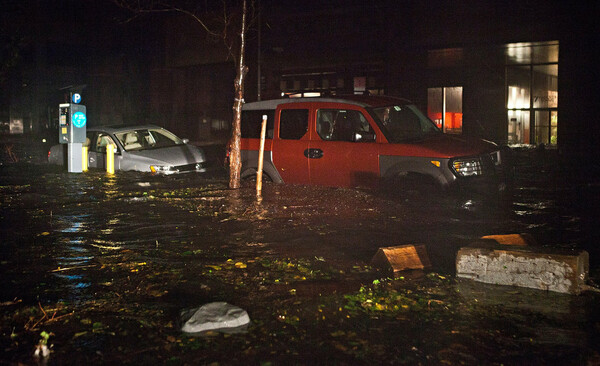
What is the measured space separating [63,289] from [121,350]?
6.01 feet

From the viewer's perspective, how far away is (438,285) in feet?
20.3

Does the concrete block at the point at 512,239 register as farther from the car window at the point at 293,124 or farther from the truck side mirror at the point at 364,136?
the car window at the point at 293,124

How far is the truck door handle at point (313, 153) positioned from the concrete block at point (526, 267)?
543 cm

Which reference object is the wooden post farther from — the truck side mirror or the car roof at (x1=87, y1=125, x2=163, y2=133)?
the car roof at (x1=87, y1=125, x2=163, y2=133)

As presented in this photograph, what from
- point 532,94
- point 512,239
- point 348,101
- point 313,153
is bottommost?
point 512,239

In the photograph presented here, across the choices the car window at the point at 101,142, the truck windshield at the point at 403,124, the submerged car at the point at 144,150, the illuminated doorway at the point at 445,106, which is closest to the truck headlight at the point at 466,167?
the truck windshield at the point at 403,124

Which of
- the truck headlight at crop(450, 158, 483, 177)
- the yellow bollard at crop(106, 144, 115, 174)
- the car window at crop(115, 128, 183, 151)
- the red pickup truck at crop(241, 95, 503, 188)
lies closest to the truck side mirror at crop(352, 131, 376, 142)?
the red pickup truck at crop(241, 95, 503, 188)

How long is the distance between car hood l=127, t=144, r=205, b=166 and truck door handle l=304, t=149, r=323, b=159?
512 cm

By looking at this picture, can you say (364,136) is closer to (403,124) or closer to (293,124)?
(403,124)

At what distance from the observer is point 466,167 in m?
10.5

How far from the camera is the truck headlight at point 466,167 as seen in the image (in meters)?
10.4

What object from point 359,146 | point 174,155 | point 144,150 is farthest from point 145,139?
point 359,146

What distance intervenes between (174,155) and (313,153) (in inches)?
219

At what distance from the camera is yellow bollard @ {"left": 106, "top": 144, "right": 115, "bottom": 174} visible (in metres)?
16.4
